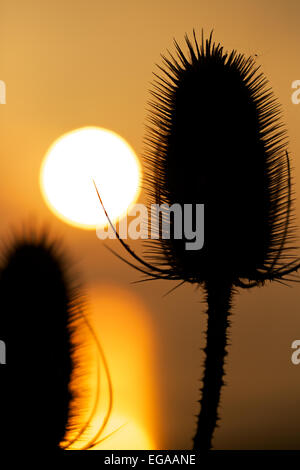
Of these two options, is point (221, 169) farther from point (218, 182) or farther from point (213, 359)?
point (213, 359)

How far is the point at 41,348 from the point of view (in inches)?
200

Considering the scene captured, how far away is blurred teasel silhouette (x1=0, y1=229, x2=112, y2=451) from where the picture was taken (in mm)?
4816

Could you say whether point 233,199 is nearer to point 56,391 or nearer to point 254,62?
point 254,62

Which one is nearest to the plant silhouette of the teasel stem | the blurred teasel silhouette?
the teasel stem

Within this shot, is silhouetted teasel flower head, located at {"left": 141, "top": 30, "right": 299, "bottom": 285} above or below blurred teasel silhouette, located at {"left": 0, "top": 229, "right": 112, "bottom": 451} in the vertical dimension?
above

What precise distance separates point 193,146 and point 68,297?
2.37 metres

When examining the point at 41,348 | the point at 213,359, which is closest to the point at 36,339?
the point at 41,348

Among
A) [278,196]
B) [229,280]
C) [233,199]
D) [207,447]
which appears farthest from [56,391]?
[278,196]

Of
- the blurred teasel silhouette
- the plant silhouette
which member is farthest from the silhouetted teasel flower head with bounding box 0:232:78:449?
the plant silhouette

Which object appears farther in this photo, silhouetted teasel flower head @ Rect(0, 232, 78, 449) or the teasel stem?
silhouetted teasel flower head @ Rect(0, 232, 78, 449)

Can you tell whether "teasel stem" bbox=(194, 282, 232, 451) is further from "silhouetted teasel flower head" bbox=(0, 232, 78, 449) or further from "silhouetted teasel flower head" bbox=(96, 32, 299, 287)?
"silhouetted teasel flower head" bbox=(0, 232, 78, 449)

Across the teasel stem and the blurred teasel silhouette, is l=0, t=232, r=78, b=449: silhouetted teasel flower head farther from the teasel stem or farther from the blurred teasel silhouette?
the teasel stem

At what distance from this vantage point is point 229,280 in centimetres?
435

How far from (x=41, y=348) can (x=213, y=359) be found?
2031mm
